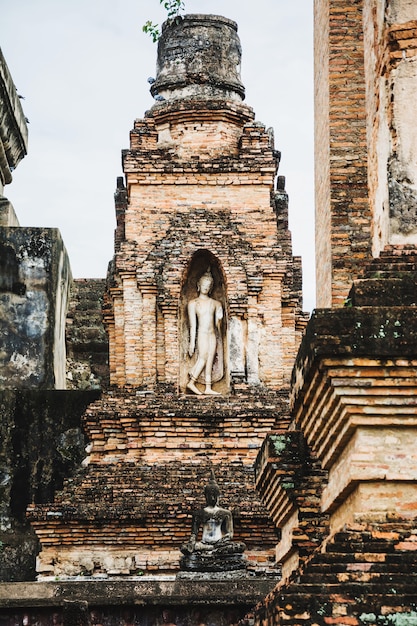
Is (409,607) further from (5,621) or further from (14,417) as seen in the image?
(14,417)

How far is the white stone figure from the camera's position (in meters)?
19.2

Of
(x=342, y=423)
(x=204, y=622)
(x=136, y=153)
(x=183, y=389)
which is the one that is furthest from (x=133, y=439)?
(x=342, y=423)

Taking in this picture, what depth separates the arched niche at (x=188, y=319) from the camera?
63.4ft

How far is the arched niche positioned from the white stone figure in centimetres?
7

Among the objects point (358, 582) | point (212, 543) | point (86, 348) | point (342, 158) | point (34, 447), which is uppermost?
point (86, 348)

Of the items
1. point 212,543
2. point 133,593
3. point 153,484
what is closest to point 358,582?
point 133,593

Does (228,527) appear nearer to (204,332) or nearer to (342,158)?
(204,332)

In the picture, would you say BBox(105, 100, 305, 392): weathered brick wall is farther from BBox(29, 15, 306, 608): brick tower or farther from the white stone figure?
the white stone figure

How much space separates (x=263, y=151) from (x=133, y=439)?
15.4ft

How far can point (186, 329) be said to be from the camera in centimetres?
1956

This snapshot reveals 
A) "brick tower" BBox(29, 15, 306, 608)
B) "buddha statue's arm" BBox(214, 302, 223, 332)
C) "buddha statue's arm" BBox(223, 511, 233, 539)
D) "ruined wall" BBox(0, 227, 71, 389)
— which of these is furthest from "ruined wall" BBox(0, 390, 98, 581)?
"buddha statue's arm" BBox(223, 511, 233, 539)

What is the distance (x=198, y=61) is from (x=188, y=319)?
4111 millimetres

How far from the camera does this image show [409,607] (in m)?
5.73

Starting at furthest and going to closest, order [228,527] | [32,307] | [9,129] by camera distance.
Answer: [9,129]
[32,307]
[228,527]
